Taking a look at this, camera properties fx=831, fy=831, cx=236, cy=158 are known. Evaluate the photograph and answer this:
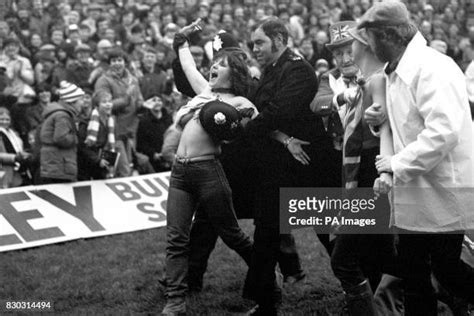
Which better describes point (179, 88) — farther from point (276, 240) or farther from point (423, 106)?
point (423, 106)

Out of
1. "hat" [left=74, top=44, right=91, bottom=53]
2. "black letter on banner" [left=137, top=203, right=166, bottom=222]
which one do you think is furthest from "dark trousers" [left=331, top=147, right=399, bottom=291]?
"hat" [left=74, top=44, right=91, bottom=53]

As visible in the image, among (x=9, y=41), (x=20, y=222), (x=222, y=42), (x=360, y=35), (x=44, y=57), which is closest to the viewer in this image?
(x=360, y=35)

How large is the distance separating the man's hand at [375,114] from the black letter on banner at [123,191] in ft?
18.3

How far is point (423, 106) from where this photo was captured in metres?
4.35

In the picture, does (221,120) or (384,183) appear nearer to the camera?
(384,183)

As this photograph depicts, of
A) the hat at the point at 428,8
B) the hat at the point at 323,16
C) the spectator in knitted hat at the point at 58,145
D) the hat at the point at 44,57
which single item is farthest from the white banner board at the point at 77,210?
the hat at the point at 428,8

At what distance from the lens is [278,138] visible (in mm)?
6082

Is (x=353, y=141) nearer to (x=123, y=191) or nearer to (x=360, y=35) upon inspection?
(x=360, y=35)

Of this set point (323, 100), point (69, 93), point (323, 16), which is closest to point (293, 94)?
point (323, 100)

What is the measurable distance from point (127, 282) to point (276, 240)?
5.53 feet

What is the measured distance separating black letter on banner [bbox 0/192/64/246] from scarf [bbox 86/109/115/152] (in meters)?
1.32

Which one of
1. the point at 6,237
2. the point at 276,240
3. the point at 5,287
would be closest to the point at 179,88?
the point at 276,240

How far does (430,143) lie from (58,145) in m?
6.17

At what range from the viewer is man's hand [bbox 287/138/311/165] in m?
6.02
